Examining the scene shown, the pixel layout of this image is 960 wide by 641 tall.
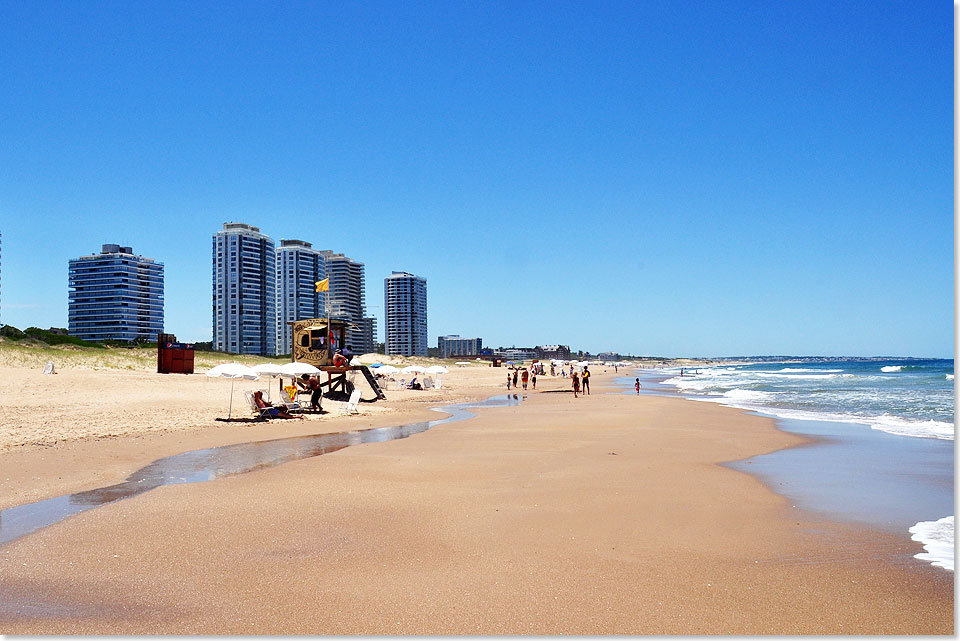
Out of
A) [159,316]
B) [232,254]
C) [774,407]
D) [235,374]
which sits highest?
[232,254]

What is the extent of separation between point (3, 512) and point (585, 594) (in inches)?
252

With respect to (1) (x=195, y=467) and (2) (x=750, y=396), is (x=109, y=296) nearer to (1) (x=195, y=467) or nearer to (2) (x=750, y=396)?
(2) (x=750, y=396)

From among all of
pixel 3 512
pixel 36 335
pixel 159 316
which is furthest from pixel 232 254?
pixel 3 512

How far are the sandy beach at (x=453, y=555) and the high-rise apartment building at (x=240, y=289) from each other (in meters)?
82.0

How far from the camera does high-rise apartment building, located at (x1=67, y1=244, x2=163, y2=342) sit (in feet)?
302

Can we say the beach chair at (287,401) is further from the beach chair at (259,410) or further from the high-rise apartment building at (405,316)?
the high-rise apartment building at (405,316)

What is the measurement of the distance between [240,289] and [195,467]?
8389cm

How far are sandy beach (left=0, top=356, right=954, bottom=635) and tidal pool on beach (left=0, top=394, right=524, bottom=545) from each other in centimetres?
31

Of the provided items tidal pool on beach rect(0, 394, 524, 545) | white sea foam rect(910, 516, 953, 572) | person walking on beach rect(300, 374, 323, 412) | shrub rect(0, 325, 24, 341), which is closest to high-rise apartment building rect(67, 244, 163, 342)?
shrub rect(0, 325, 24, 341)

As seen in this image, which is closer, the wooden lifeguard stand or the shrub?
the wooden lifeguard stand

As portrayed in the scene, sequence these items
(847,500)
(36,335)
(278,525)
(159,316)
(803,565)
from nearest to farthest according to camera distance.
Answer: (803,565) < (278,525) < (847,500) < (36,335) < (159,316)

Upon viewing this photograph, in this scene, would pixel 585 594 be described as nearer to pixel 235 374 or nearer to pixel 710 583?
pixel 710 583

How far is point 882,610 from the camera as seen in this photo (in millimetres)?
4324

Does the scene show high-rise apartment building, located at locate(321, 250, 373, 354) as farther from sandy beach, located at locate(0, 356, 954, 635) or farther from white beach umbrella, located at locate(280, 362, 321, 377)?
sandy beach, located at locate(0, 356, 954, 635)
